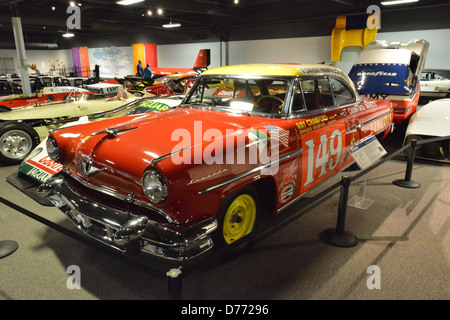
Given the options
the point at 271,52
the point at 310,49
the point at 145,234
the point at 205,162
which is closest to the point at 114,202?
the point at 145,234

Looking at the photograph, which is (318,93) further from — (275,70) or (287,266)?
(287,266)

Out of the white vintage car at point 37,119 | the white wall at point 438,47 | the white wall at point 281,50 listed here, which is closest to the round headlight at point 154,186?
the white vintage car at point 37,119

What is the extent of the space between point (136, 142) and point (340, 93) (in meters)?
2.55

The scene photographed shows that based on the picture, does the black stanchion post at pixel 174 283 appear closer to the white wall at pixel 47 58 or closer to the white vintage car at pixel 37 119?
the white vintage car at pixel 37 119

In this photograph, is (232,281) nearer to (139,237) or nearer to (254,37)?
(139,237)

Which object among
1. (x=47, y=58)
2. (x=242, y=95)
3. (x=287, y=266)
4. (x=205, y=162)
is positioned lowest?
(x=287, y=266)

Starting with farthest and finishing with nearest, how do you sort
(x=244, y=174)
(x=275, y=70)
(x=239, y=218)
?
(x=275, y=70) < (x=239, y=218) < (x=244, y=174)

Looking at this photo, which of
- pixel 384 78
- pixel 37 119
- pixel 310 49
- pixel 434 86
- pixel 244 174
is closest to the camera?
pixel 244 174

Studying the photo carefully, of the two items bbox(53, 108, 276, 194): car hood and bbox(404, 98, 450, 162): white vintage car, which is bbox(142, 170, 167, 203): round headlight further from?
bbox(404, 98, 450, 162): white vintage car

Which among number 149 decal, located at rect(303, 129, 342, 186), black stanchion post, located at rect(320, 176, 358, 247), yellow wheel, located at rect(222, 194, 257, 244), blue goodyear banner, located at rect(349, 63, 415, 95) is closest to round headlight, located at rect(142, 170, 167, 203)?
yellow wheel, located at rect(222, 194, 257, 244)

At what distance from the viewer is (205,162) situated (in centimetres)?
203

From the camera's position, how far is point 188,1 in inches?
533
